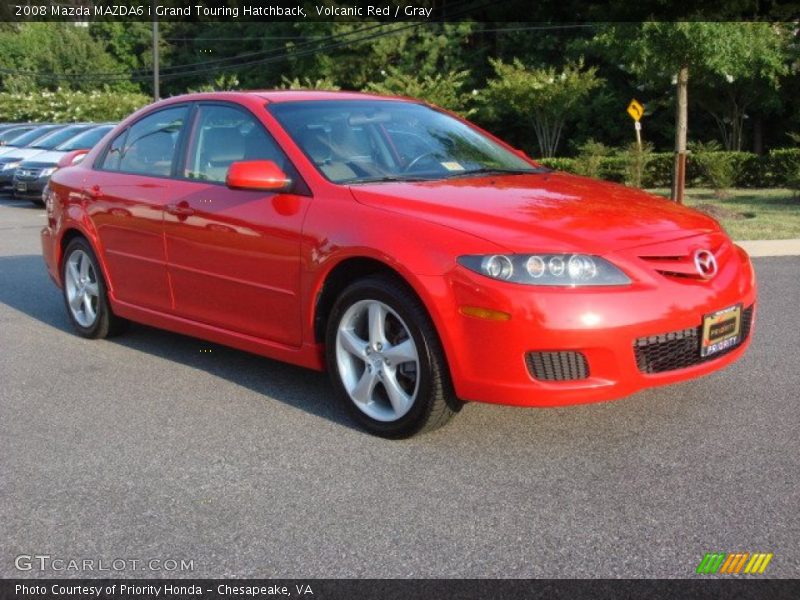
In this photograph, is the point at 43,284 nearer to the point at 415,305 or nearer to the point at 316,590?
the point at 415,305

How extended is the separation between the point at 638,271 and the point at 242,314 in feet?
7.08

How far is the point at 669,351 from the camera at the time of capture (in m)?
4.30

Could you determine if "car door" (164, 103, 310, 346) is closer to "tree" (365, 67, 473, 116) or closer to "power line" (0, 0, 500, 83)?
"tree" (365, 67, 473, 116)

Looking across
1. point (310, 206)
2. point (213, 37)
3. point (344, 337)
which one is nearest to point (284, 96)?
point (310, 206)

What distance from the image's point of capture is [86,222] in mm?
6574

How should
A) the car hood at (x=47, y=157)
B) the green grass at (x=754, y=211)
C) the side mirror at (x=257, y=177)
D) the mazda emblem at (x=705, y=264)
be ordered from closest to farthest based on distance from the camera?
the mazda emblem at (x=705, y=264) < the side mirror at (x=257, y=177) < the green grass at (x=754, y=211) < the car hood at (x=47, y=157)

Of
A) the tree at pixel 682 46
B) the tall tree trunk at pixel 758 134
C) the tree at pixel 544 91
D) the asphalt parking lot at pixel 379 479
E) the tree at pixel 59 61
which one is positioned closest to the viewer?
the asphalt parking lot at pixel 379 479

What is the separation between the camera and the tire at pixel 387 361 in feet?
14.3

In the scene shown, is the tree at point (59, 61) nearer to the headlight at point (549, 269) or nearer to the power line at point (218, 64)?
the power line at point (218, 64)

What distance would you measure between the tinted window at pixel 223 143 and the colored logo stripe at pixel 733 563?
2.98 m

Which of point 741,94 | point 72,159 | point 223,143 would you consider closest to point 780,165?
point 741,94

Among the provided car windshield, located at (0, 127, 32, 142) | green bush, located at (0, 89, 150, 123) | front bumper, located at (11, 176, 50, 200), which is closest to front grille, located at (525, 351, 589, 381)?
front bumper, located at (11, 176, 50, 200)

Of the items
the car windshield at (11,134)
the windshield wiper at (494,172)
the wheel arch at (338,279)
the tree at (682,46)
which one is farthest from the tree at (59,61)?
the wheel arch at (338,279)

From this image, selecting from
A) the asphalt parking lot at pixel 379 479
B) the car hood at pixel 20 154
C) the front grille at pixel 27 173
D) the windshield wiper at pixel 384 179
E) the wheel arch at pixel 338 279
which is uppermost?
the windshield wiper at pixel 384 179
